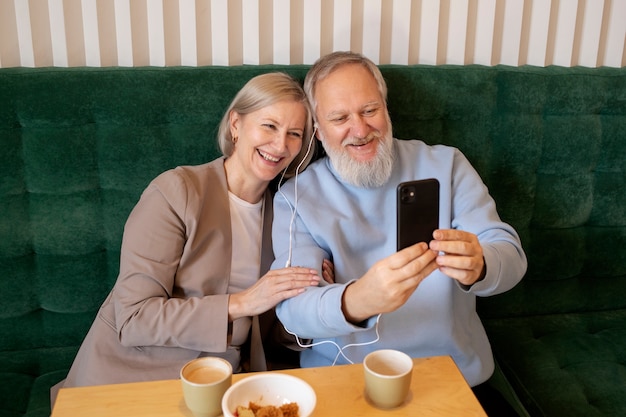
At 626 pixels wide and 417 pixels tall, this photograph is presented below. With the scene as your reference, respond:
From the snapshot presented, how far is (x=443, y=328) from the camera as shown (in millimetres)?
1585

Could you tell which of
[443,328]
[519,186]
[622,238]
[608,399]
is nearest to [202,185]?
[443,328]

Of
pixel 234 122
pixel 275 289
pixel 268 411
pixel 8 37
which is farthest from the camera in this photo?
pixel 8 37

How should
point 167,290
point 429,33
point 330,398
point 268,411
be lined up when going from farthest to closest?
point 429,33 → point 167,290 → point 330,398 → point 268,411

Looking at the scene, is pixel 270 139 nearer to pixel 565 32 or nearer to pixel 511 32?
pixel 511 32

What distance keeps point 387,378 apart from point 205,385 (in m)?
0.31

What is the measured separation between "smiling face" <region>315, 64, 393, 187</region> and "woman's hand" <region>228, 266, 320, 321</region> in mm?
308

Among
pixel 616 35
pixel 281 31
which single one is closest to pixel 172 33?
pixel 281 31

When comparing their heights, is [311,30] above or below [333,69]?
above

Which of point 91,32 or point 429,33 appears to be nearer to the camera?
point 91,32

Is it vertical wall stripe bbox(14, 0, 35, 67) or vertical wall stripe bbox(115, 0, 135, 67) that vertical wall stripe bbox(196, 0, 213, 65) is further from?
vertical wall stripe bbox(14, 0, 35, 67)

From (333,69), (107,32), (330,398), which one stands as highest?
(107,32)

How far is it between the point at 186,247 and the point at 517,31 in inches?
53.9

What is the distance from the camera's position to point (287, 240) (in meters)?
1.63

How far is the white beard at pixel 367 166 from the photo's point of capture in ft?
5.31
